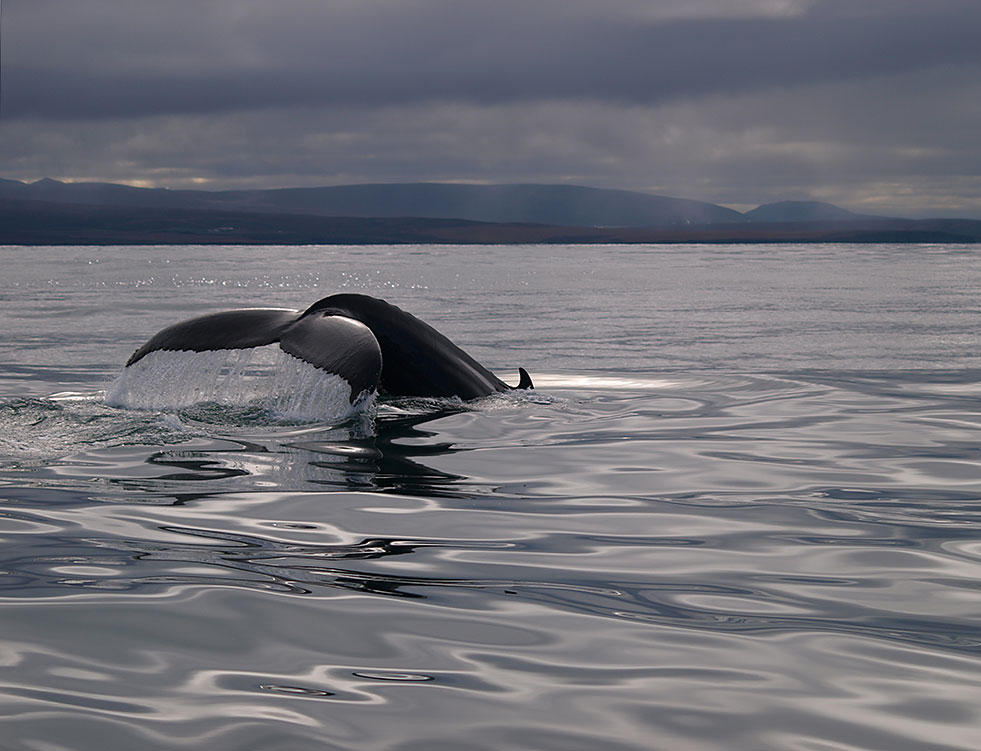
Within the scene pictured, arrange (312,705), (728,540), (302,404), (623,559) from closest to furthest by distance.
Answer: (312,705), (623,559), (728,540), (302,404)

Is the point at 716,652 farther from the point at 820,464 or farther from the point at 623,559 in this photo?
the point at 820,464

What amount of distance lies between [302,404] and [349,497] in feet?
10.2

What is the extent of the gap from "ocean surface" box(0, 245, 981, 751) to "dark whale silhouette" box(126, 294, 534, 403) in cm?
28

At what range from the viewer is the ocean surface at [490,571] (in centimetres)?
303

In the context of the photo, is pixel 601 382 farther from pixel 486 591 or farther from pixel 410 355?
pixel 486 591

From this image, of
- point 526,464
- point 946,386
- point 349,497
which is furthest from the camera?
point 946,386

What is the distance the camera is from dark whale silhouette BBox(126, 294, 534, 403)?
7555 millimetres

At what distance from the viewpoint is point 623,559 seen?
485 centimetres

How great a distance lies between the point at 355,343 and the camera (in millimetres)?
7609

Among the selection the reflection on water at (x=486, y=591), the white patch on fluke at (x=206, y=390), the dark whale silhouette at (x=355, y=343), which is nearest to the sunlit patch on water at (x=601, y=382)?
the dark whale silhouette at (x=355, y=343)

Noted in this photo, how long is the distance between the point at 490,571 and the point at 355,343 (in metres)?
3.35

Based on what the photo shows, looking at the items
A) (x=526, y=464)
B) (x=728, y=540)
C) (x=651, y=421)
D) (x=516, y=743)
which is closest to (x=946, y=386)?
(x=651, y=421)

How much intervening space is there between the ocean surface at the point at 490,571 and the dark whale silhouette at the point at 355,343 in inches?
11.0

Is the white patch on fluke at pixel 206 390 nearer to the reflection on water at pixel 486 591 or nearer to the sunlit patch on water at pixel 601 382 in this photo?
the reflection on water at pixel 486 591
